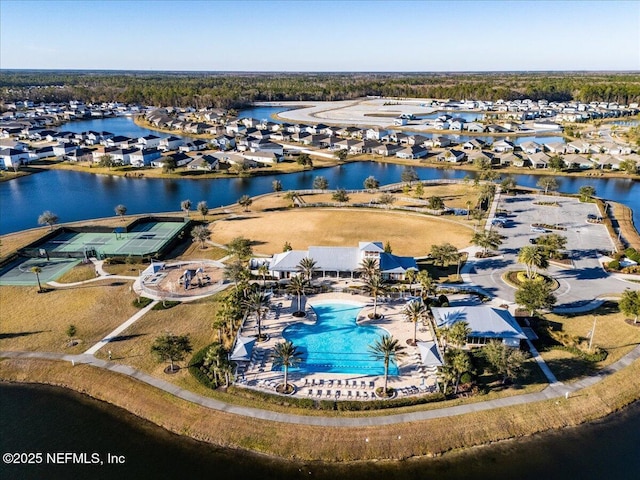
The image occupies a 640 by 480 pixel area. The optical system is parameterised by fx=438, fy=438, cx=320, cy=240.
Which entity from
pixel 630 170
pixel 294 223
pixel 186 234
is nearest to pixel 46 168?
pixel 186 234

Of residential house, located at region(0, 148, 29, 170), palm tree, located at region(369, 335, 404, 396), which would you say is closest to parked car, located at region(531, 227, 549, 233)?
palm tree, located at region(369, 335, 404, 396)

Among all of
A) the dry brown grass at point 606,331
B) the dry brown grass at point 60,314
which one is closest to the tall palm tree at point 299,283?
the dry brown grass at point 60,314

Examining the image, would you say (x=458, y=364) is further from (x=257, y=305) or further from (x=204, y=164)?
(x=204, y=164)

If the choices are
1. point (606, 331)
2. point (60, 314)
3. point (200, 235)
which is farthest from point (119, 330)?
point (606, 331)

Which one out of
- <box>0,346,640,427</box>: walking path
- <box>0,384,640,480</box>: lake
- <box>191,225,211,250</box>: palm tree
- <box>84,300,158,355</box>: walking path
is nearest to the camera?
<box>0,384,640,480</box>: lake

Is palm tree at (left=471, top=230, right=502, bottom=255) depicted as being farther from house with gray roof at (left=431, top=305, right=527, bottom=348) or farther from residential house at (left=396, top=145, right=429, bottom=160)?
residential house at (left=396, top=145, right=429, bottom=160)

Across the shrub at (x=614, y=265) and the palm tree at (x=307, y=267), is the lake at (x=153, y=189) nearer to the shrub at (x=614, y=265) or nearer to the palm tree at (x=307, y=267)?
the shrub at (x=614, y=265)
